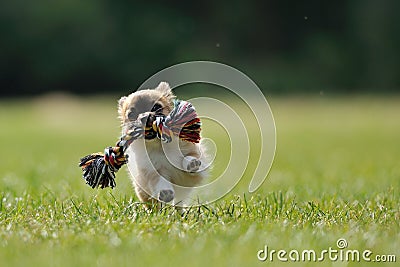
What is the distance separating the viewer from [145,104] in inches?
190

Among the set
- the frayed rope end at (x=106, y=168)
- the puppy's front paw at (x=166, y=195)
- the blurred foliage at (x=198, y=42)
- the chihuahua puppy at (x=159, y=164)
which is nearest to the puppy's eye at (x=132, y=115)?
the chihuahua puppy at (x=159, y=164)

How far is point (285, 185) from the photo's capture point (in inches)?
259

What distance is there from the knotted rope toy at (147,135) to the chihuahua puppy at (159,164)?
6 cm

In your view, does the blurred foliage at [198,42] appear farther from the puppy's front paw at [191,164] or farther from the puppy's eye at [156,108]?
the puppy's front paw at [191,164]

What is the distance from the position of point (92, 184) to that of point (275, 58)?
83.5 ft

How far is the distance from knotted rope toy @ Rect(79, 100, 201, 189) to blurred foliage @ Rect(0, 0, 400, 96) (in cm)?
2185

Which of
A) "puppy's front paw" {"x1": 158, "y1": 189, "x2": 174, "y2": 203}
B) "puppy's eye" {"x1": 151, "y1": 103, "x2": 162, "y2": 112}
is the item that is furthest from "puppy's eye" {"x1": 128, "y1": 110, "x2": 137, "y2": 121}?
"puppy's front paw" {"x1": 158, "y1": 189, "x2": 174, "y2": 203}

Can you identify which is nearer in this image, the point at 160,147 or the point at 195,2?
the point at 160,147

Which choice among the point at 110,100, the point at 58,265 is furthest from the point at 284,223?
the point at 110,100

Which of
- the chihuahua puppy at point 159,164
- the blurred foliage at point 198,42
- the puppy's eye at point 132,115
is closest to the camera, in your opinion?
the chihuahua puppy at point 159,164

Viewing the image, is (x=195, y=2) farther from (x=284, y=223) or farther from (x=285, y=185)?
(x=284, y=223)

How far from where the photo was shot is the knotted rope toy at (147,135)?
177 inches

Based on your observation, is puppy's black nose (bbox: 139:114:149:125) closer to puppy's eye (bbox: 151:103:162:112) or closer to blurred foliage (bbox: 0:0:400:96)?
puppy's eye (bbox: 151:103:162:112)

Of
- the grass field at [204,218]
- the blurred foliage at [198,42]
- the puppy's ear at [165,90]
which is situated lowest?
the grass field at [204,218]
